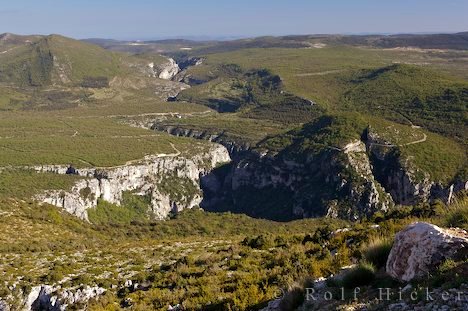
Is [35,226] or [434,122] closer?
[35,226]

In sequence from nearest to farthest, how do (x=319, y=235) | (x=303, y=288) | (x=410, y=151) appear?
1. (x=303, y=288)
2. (x=319, y=235)
3. (x=410, y=151)

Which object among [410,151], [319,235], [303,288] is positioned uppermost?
[303,288]

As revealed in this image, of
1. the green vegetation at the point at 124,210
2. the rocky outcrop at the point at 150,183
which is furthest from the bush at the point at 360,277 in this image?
the green vegetation at the point at 124,210

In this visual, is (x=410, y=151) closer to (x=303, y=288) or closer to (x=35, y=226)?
(x=35, y=226)

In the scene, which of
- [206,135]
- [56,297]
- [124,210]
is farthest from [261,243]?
[206,135]

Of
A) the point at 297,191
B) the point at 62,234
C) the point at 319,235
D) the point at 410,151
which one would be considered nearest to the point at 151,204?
the point at 297,191

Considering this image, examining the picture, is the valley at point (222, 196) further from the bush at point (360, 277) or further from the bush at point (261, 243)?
the bush at point (360, 277)

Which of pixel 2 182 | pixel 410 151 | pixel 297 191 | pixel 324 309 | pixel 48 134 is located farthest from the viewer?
pixel 48 134

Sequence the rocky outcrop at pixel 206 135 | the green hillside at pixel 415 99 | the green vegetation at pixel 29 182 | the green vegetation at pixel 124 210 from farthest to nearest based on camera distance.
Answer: the rocky outcrop at pixel 206 135 < the green hillside at pixel 415 99 < the green vegetation at pixel 124 210 < the green vegetation at pixel 29 182

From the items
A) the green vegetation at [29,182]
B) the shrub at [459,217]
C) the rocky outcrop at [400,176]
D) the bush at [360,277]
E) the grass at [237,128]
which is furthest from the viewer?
the grass at [237,128]
